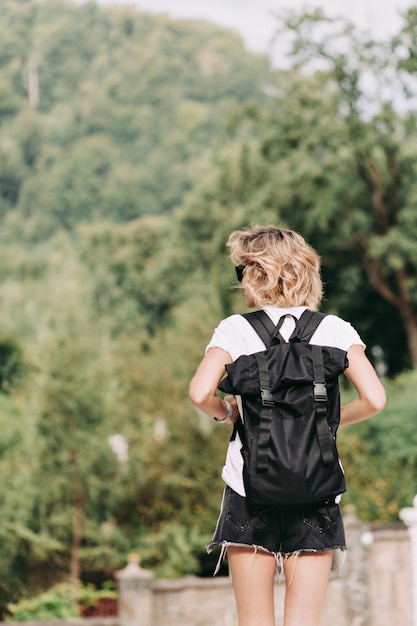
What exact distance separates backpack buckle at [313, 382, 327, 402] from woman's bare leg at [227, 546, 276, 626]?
403 mm

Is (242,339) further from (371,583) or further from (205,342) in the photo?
(205,342)

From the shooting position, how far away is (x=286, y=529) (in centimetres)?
249

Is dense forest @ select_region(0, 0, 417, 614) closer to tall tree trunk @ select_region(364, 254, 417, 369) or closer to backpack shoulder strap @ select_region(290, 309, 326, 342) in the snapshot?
tall tree trunk @ select_region(364, 254, 417, 369)

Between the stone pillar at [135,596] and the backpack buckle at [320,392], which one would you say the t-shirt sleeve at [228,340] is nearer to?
the backpack buckle at [320,392]

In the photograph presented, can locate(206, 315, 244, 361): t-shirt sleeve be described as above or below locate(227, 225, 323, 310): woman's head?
Answer: below

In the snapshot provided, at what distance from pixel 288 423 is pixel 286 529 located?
10.5 inches

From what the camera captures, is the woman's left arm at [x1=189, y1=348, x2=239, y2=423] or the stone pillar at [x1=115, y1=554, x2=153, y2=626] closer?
the woman's left arm at [x1=189, y1=348, x2=239, y2=423]

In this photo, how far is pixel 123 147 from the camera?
90.1m

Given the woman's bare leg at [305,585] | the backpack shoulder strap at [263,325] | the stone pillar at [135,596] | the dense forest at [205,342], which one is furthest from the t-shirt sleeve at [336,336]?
the stone pillar at [135,596]

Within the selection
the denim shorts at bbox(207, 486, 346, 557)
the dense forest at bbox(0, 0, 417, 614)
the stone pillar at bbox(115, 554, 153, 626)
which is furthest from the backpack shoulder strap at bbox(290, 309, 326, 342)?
the stone pillar at bbox(115, 554, 153, 626)

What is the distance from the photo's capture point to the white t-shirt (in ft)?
8.30

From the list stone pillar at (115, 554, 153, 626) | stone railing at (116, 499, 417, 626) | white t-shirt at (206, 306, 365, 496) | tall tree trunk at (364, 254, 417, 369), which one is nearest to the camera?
white t-shirt at (206, 306, 365, 496)

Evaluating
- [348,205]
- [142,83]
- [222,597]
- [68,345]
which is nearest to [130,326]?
[348,205]

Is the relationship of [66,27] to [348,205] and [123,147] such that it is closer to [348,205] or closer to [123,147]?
[123,147]
